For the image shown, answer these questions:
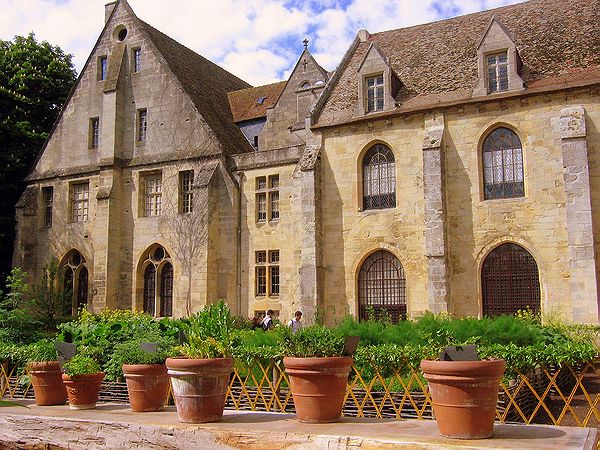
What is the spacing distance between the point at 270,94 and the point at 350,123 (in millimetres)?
8668

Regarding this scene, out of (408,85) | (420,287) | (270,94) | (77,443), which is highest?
(270,94)

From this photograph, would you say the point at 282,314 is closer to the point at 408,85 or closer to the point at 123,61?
the point at 408,85

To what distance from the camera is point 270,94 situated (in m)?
31.7

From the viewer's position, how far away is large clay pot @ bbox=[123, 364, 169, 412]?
8.98m

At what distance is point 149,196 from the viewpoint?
28.6 meters

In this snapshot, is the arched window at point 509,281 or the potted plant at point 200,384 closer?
the potted plant at point 200,384

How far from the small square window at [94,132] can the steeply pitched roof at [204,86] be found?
4.76 m

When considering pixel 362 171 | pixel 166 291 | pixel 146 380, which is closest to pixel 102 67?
pixel 166 291

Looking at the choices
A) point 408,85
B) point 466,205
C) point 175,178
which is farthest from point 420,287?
point 175,178

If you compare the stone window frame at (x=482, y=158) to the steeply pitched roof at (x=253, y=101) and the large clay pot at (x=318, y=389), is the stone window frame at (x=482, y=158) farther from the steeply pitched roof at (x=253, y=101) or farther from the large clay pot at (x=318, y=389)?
the large clay pot at (x=318, y=389)

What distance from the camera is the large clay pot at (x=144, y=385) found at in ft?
29.5

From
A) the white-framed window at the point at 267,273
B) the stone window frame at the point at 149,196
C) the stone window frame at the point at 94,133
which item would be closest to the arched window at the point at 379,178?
the white-framed window at the point at 267,273

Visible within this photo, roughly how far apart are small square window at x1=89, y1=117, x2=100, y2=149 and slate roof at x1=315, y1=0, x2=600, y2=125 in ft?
38.6

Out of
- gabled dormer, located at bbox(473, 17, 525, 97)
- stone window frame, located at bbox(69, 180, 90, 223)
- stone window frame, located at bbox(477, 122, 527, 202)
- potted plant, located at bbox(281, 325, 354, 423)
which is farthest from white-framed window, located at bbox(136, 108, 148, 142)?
potted plant, located at bbox(281, 325, 354, 423)
